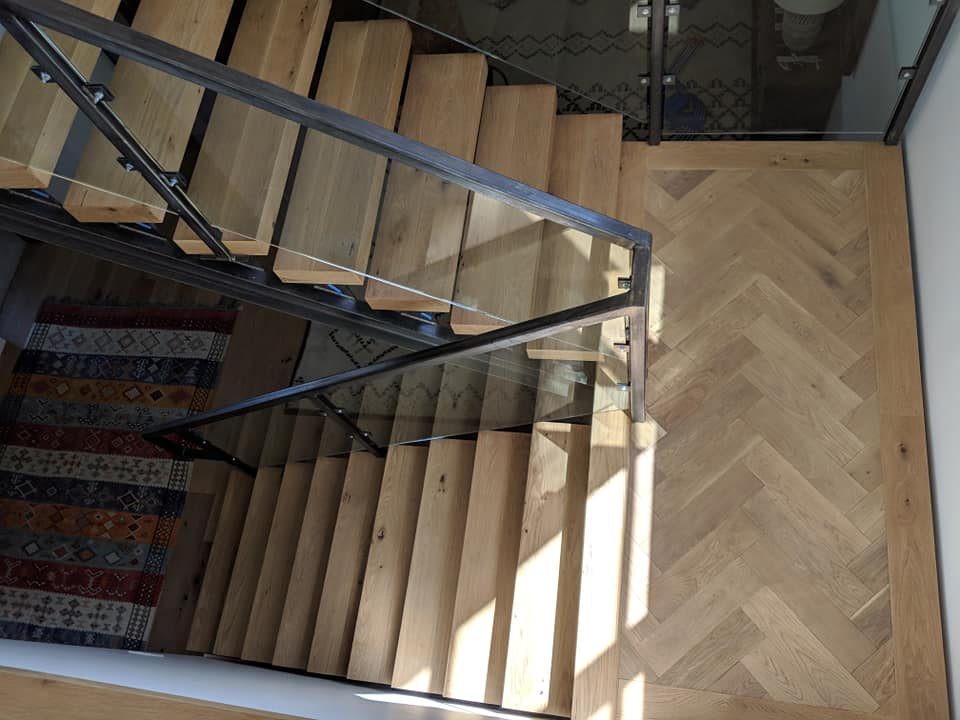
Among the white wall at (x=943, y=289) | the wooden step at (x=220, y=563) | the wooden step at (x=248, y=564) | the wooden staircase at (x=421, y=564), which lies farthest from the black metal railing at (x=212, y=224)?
the wooden step at (x=220, y=563)

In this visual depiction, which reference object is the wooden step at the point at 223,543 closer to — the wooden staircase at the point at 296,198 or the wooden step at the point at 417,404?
the wooden step at the point at 417,404

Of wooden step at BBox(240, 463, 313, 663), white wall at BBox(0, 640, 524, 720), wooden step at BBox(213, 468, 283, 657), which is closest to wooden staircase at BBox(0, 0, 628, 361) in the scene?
white wall at BBox(0, 640, 524, 720)

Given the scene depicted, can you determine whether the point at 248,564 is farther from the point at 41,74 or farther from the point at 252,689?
the point at 41,74

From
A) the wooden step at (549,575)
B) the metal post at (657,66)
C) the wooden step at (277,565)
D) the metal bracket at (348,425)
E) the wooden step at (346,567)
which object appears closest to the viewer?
the wooden step at (549,575)

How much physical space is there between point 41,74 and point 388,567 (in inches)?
78.6

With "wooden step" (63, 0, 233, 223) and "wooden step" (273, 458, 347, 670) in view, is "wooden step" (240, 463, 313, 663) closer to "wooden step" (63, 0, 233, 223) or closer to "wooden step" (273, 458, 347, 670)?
"wooden step" (273, 458, 347, 670)

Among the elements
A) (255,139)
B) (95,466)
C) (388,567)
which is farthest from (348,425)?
(95,466)

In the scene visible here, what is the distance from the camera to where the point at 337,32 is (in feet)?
9.27

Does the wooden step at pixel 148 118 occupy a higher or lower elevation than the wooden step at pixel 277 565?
higher

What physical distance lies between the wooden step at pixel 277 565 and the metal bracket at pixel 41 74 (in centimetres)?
228

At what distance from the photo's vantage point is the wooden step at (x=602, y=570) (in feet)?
7.32

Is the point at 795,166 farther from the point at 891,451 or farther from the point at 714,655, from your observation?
the point at 714,655

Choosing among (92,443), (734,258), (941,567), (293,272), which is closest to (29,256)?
(92,443)

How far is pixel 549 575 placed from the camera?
96.5 inches
